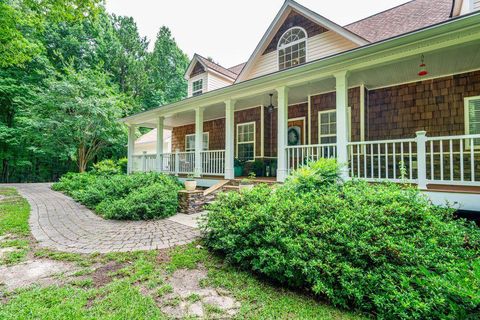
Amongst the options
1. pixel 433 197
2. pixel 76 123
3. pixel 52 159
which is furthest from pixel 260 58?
pixel 52 159

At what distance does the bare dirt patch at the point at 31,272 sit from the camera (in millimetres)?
2615

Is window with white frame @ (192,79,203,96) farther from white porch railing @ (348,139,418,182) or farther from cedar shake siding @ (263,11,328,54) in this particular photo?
white porch railing @ (348,139,418,182)

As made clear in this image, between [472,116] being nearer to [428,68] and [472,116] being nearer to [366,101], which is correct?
[428,68]

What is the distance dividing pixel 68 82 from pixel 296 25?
12283mm

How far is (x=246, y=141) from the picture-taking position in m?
Answer: 10.1

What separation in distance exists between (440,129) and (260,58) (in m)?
6.60

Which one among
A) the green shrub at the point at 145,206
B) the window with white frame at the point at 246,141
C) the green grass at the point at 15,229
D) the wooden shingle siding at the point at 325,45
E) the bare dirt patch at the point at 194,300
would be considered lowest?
the bare dirt patch at the point at 194,300

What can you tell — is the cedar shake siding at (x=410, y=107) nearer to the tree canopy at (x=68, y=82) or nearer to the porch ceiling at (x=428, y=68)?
the porch ceiling at (x=428, y=68)

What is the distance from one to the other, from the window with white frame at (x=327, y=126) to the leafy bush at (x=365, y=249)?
13.9 ft

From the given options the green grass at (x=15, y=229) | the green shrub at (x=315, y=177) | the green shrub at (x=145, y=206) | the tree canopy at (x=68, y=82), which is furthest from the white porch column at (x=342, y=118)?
the tree canopy at (x=68, y=82)

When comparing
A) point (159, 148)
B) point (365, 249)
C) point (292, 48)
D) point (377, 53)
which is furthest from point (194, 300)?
point (292, 48)

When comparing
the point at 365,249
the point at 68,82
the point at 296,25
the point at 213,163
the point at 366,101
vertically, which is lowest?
the point at 365,249

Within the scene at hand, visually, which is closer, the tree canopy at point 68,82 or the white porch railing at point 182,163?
the tree canopy at point 68,82

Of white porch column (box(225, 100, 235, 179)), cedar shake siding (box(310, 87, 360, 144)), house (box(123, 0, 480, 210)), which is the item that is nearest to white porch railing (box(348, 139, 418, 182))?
house (box(123, 0, 480, 210))
